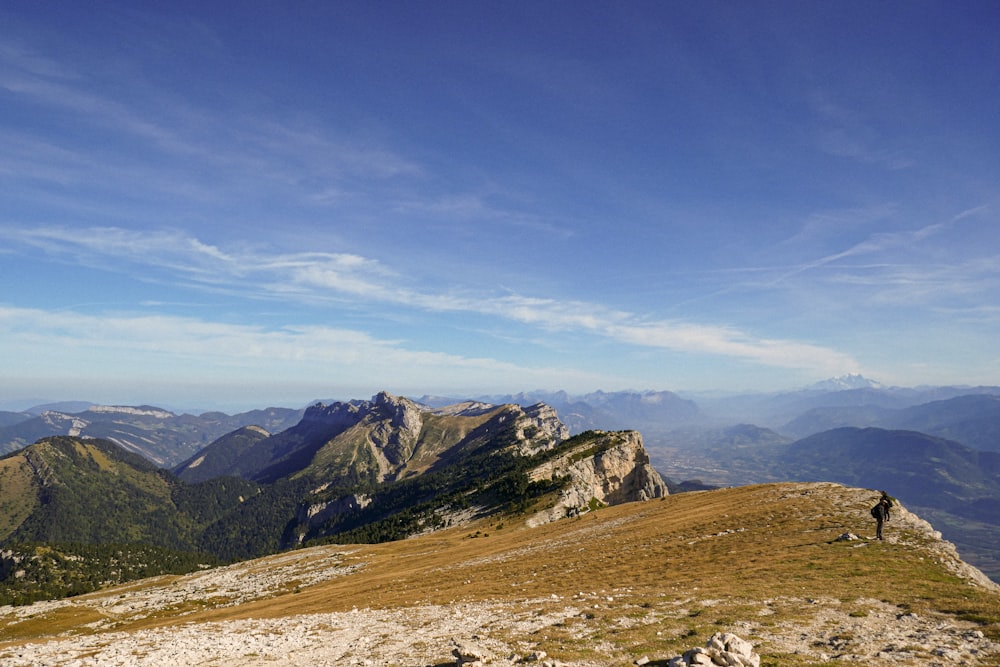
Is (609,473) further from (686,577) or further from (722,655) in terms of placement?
(722,655)

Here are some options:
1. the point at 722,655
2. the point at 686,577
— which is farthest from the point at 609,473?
the point at 722,655

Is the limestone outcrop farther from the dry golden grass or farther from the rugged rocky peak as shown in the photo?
the rugged rocky peak

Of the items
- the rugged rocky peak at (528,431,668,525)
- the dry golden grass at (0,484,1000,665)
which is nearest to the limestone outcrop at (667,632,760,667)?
the dry golden grass at (0,484,1000,665)

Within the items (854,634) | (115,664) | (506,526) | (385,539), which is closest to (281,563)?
(506,526)

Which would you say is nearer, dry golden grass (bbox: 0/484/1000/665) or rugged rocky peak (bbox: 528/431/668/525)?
dry golden grass (bbox: 0/484/1000/665)

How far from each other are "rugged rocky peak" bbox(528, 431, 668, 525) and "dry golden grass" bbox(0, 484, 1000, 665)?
221 feet

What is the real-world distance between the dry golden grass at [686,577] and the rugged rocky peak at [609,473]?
67.5 meters

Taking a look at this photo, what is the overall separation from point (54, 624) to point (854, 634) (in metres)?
114

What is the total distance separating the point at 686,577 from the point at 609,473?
126 metres

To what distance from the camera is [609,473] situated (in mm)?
156875

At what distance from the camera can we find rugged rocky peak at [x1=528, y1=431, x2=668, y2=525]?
14454cm

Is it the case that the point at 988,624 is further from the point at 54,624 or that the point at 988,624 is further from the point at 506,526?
the point at 54,624

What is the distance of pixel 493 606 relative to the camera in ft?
113

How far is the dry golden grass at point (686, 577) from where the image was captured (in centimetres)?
2445
